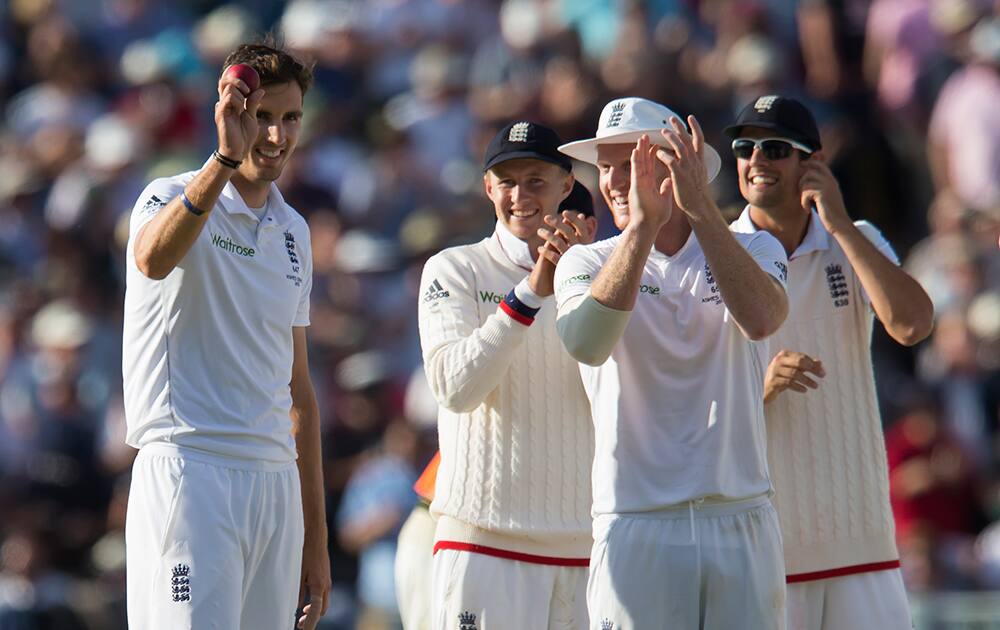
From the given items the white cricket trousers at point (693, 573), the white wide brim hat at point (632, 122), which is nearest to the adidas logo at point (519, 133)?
the white wide brim hat at point (632, 122)

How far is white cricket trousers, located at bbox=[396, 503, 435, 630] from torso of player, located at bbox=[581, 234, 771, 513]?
1.68 metres

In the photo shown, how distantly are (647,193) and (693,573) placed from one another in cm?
105

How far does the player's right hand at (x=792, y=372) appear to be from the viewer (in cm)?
535

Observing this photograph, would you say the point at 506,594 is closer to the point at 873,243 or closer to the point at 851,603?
the point at 851,603

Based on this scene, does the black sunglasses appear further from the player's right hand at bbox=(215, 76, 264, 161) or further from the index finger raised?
the player's right hand at bbox=(215, 76, 264, 161)

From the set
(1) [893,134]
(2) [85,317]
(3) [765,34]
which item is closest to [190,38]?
(2) [85,317]

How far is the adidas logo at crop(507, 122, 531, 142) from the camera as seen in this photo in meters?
6.00

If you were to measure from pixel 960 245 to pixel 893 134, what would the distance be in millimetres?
1191

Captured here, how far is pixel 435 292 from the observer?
5.96 m

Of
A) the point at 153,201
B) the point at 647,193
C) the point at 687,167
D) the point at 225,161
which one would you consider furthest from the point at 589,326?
the point at 153,201

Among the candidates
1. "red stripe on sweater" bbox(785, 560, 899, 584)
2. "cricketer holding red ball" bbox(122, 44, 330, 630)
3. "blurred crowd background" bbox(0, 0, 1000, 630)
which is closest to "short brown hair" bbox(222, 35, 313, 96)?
"cricketer holding red ball" bbox(122, 44, 330, 630)

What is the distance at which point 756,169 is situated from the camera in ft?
19.4

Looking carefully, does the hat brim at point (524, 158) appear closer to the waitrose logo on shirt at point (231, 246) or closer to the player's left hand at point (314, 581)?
the waitrose logo on shirt at point (231, 246)

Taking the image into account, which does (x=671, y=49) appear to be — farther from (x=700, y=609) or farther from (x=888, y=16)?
(x=700, y=609)
